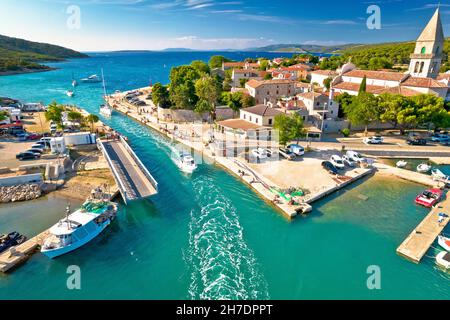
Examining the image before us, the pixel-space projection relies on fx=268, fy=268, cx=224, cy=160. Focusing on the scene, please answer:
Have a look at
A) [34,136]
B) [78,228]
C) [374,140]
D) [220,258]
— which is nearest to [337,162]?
[374,140]

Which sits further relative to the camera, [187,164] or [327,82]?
[327,82]

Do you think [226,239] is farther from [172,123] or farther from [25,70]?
[25,70]

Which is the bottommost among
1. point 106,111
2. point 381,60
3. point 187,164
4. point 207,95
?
point 187,164

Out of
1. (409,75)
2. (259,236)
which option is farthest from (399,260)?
(409,75)

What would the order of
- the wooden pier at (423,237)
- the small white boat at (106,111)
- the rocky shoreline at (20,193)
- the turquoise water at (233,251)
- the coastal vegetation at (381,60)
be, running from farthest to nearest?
the coastal vegetation at (381,60), the small white boat at (106,111), the rocky shoreline at (20,193), the wooden pier at (423,237), the turquoise water at (233,251)

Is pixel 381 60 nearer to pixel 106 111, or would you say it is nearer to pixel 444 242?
pixel 444 242

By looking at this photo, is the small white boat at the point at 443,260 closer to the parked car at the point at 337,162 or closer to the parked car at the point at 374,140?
the parked car at the point at 337,162

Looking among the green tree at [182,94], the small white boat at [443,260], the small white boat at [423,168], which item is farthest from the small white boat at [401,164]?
the green tree at [182,94]
